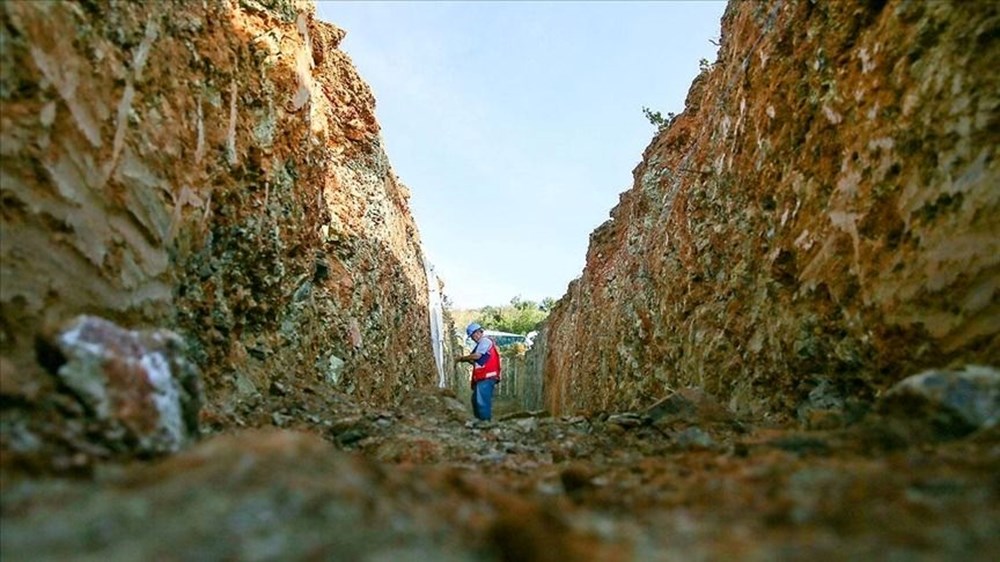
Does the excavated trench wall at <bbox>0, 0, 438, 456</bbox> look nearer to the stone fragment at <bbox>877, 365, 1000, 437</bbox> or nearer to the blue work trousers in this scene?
the blue work trousers

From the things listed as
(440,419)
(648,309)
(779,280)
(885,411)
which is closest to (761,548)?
(885,411)

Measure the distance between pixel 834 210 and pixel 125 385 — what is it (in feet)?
13.8

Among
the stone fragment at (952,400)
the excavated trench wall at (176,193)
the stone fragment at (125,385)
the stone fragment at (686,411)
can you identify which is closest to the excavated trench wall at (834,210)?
the stone fragment at (686,411)

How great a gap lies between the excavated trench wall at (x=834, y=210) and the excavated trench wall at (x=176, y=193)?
385 cm

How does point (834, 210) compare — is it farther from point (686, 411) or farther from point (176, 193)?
point (176, 193)

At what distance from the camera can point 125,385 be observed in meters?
2.60

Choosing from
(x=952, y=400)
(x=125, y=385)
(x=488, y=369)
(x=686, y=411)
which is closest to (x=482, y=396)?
(x=488, y=369)

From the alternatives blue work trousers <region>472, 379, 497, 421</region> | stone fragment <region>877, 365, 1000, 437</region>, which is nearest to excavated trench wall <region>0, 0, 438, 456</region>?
blue work trousers <region>472, 379, 497, 421</region>

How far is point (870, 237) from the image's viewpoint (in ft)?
13.8

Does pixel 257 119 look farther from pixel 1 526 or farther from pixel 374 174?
pixel 374 174

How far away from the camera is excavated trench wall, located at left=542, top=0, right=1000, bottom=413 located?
3359 millimetres

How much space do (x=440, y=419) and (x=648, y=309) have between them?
3.66 m

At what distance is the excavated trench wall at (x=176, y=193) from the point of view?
10.00 ft

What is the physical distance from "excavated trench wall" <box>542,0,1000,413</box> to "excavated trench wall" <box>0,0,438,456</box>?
3.85m
